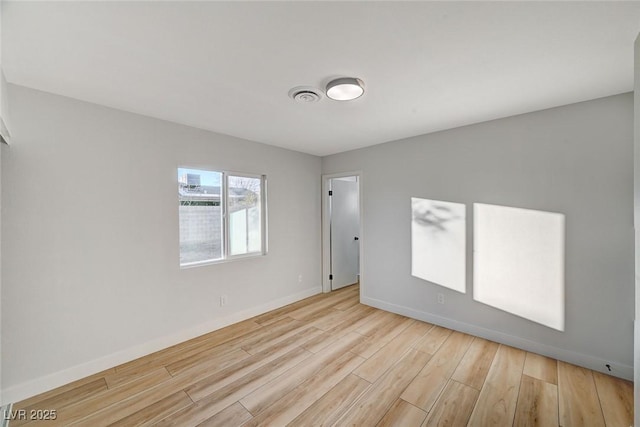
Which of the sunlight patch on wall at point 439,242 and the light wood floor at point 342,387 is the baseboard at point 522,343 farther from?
the sunlight patch on wall at point 439,242

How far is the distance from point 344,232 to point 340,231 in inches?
5.1

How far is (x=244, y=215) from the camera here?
3498 millimetres

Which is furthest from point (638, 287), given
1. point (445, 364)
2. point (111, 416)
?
point (111, 416)

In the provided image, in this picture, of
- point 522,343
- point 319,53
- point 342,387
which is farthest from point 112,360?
point 522,343

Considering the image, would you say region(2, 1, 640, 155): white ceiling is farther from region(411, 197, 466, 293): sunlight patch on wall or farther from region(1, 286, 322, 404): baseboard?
region(1, 286, 322, 404): baseboard

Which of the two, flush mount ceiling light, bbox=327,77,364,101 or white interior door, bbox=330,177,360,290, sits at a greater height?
flush mount ceiling light, bbox=327,77,364,101

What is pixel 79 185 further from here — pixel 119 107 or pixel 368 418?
pixel 368 418

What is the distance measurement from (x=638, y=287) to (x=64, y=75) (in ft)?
12.0

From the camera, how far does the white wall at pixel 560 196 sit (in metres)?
2.15

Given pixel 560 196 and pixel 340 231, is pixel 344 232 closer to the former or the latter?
pixel 340 231

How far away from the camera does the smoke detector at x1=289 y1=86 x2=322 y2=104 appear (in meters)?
2.02

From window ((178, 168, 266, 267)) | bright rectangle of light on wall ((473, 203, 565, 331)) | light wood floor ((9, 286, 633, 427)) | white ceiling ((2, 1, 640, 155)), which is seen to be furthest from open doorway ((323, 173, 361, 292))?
white ceiling ((2, 1, 640, 155))

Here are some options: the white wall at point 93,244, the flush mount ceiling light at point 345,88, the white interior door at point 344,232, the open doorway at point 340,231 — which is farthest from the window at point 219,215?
the flush mount ceiling light at point 345,88

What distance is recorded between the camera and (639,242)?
1.16 m
